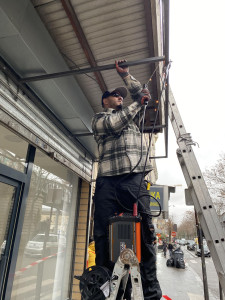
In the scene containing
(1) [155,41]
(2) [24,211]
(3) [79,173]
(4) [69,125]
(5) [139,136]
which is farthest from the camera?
(3) [79,173]

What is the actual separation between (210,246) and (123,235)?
3.32 feet

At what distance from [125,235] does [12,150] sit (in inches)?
85.0

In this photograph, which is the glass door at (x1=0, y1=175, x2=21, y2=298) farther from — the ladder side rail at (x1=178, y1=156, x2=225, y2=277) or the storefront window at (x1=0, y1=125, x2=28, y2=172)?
the ladder side rail at (x1=178, y1=156, x2=225, y2=277)

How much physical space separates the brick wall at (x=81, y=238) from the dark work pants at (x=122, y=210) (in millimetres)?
3343

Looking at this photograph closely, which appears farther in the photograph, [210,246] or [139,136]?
[139,136]

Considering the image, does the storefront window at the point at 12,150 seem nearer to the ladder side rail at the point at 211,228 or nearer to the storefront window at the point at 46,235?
the storefront window at the point at 46,235

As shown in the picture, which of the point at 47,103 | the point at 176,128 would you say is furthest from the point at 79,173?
the point at 176,128

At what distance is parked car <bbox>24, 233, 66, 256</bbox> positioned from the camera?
3.44 metres

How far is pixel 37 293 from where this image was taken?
3621 millimetres

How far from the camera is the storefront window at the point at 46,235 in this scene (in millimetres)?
3340

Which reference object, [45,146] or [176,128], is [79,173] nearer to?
[45,146]

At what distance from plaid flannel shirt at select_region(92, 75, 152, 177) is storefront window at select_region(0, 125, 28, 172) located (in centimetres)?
138

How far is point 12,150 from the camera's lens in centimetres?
302

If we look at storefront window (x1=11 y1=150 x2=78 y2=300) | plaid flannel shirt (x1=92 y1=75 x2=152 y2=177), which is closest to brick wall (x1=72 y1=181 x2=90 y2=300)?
storefront window (x1=11 y1=150 x2=78 y2=300)
